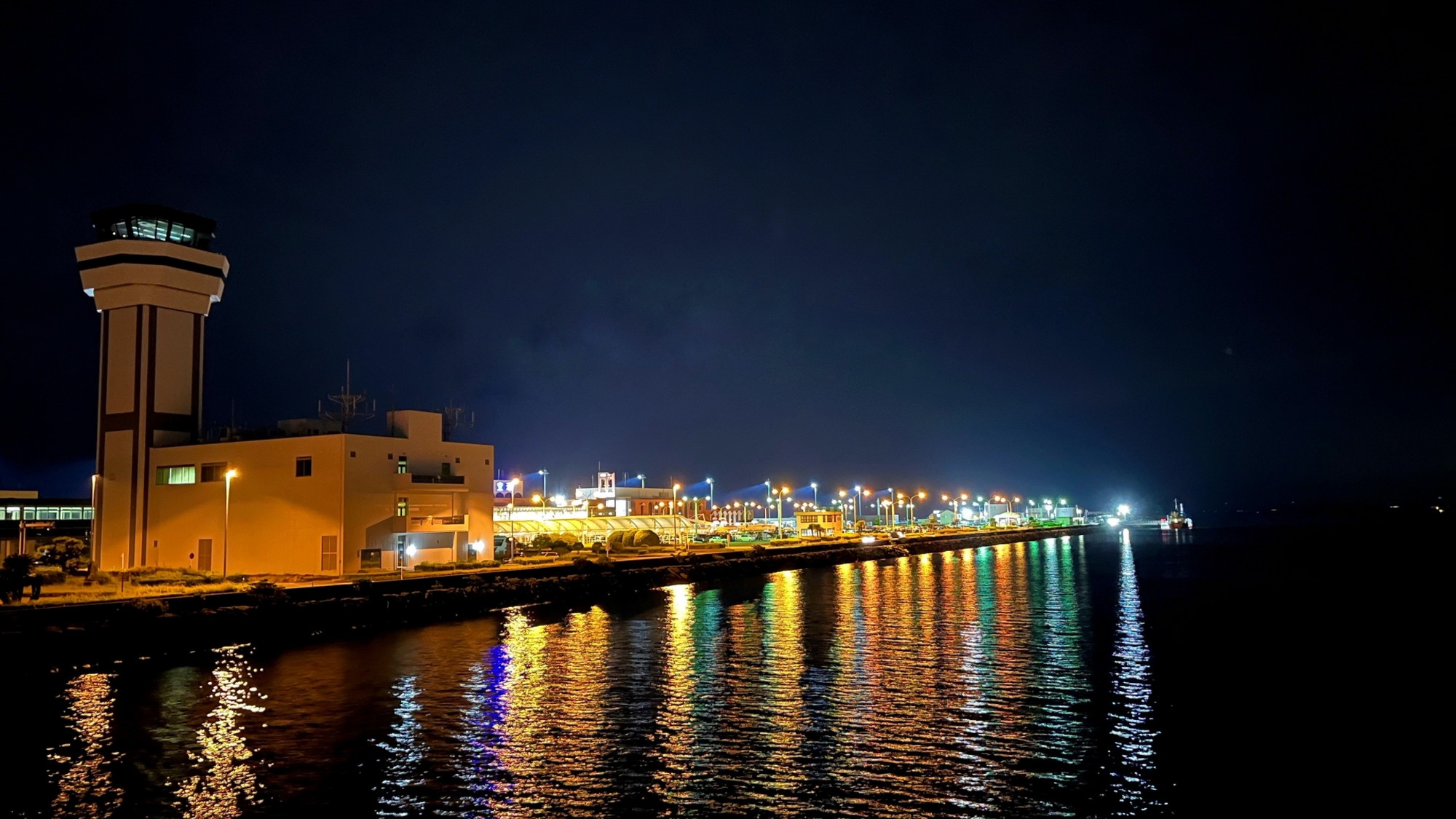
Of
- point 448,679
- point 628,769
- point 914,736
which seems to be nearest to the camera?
point 628,769

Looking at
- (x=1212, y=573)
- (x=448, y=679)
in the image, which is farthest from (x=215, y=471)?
(x=1212, y=573)

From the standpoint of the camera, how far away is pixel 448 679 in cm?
3206

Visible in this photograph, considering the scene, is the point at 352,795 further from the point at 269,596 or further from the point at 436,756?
the point at 269,596

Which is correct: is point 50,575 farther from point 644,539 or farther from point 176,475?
point 644,539

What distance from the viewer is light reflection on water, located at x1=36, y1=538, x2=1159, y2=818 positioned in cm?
1897

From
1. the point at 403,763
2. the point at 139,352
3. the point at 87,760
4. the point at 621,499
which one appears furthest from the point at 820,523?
the point at 87,760

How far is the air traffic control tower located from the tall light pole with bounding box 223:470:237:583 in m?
8.49

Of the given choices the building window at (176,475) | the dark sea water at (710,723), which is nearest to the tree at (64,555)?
the building window at (176,475)

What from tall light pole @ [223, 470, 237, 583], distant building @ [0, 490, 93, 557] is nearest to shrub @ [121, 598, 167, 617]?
tall light pole @ [223, 470, 237, 583]

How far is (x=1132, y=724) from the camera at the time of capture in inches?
992

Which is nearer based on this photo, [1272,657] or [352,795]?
[352,795]

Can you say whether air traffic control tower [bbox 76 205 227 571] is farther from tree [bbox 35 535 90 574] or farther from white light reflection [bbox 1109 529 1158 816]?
white light reflection [bbox 1109 529 1158 816]

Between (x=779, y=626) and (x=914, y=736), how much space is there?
77.5 ft

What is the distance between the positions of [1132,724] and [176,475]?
63404 mm
